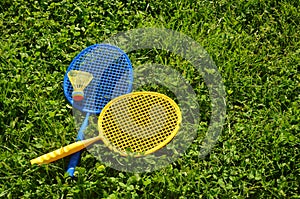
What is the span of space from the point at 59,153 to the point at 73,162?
13 centimetres

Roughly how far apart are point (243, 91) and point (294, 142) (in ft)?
1.91

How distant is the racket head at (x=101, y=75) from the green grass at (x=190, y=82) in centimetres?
15

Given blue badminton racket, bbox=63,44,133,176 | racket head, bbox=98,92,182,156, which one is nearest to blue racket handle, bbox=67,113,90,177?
blue badminton racket, bbox=63,44,133,176

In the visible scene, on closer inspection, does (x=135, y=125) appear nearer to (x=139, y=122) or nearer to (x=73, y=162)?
(x=139, y=122)

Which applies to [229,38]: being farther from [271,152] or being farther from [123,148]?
[123,148]

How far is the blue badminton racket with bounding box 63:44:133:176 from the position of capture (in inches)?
156

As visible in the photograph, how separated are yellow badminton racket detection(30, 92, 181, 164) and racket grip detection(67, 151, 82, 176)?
0.17 feet

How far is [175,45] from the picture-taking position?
440 cm

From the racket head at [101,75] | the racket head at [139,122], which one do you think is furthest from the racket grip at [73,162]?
the racket head at [101,75]

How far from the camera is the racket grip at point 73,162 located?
3719 mm

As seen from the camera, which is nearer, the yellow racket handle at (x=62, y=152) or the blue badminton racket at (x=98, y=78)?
the yellow racket handle at (x=62, y=152)

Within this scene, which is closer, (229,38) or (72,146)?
(72,146)

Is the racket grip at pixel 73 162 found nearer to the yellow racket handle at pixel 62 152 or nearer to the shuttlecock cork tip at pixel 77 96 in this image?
the yellow racket handle at pixel 62 152

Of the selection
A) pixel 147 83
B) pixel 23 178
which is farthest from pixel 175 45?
pixel 23 178
